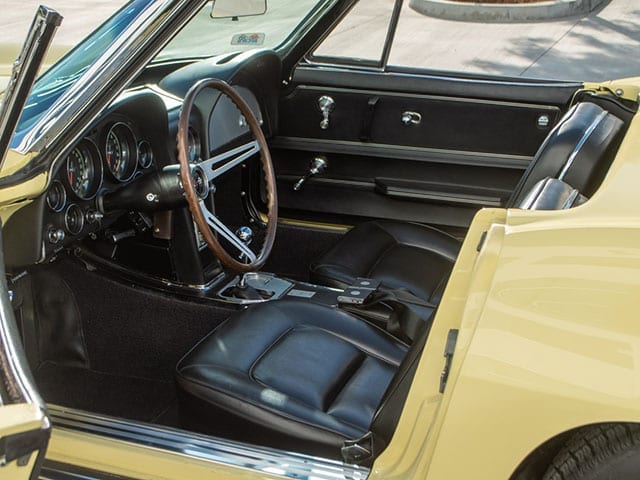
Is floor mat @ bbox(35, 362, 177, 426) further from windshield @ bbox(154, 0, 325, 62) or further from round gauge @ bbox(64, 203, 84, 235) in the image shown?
windshield @ bbox(154, 0, 325, 62)

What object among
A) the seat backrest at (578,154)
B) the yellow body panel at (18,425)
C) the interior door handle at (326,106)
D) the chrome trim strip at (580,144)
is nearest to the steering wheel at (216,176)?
the interior door handle at (326,106)

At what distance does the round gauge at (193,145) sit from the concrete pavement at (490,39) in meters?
0.61

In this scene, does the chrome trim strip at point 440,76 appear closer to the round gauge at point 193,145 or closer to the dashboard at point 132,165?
the dashboard at point 132,165

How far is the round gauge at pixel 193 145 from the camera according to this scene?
8.43 ft

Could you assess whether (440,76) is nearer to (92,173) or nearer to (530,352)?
(92,173)

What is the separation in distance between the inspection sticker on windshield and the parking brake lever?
51 centimetres

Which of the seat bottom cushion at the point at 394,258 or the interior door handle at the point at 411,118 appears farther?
the interior door handle at the point at 411,118

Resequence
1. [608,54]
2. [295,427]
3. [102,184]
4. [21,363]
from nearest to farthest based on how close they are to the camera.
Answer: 1. [21,363]
2. [295,427]
3. [102,184]
4. [608,54]

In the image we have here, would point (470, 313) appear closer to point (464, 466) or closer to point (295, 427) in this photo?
point (464, 466)

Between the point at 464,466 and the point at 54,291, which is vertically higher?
the point at 464,466

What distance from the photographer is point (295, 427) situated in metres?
1.80

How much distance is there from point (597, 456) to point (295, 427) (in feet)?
2.32

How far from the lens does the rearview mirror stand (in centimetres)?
254

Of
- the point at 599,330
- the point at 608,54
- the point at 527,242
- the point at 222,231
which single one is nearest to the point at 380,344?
the point at 222,231
